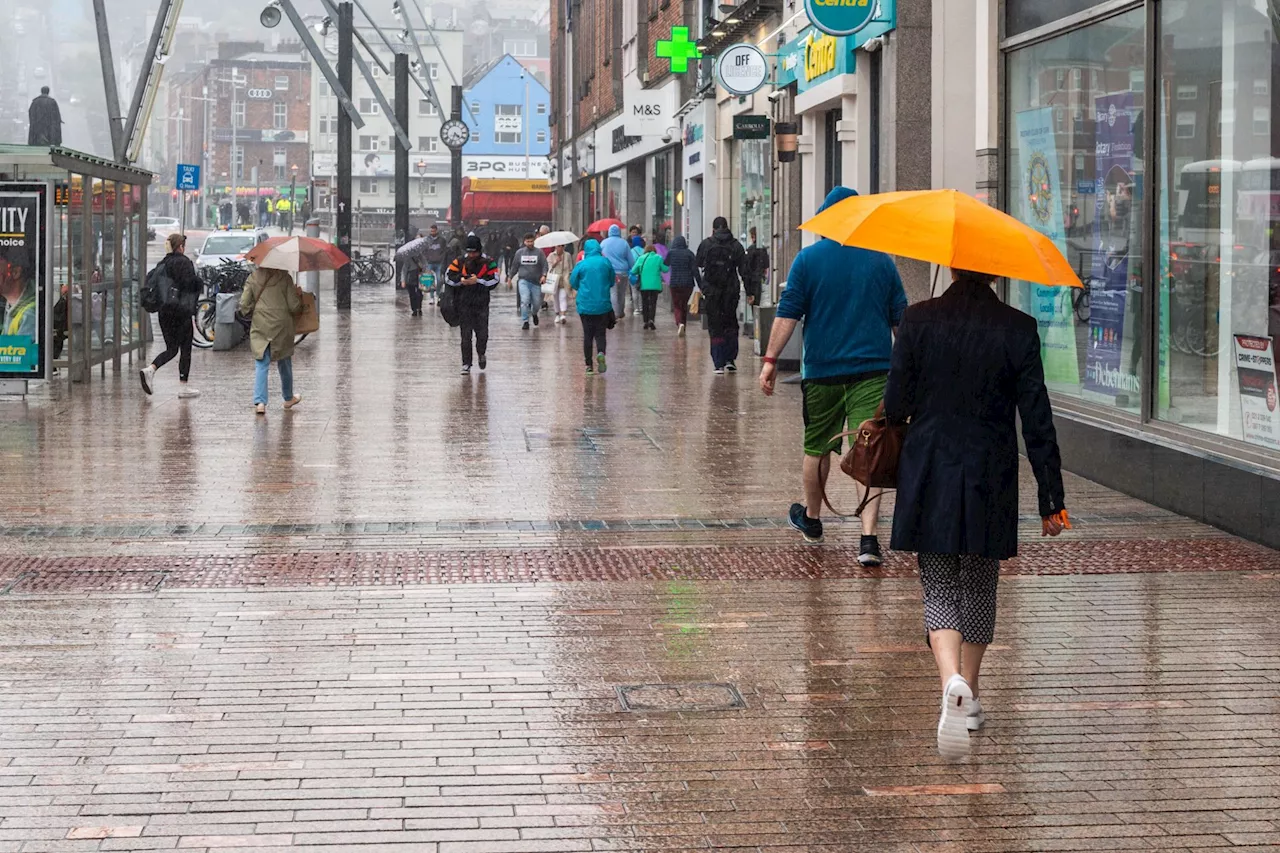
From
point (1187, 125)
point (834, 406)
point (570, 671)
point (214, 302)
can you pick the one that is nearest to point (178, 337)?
point (214, 302)

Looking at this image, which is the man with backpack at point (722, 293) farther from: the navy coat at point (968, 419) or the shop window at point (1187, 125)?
the navy coat at point (968, 419)

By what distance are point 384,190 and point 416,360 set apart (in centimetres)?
9862

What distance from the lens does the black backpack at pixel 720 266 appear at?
21062 mm

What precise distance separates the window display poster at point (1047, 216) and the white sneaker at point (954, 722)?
7692 millimetres

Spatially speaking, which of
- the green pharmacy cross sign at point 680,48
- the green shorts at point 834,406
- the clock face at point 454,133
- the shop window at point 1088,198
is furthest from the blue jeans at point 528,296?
the green shorts at point 834,406

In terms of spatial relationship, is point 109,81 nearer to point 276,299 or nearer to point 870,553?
point 276,299

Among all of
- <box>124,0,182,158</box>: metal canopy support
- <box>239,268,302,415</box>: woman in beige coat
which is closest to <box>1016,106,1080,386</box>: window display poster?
<box>239,268,302,415</box>: woman in beige coat

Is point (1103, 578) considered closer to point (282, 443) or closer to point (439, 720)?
point (439, 720)

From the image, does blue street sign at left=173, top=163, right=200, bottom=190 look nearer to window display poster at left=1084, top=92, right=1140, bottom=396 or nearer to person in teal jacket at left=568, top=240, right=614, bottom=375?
person in teal jacket at left=568, top=240, right=614, bottom=375

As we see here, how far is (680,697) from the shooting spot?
6.34 meters

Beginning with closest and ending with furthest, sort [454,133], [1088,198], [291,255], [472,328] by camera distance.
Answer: [1088,198] < [291,255] < [472,328] < [454,133]

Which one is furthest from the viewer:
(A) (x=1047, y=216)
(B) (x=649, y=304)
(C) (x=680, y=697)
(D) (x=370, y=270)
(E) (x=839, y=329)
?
(D) (x=370, y=270)

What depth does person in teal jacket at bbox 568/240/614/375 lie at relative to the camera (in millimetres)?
20359

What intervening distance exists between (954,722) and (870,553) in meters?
3.44
